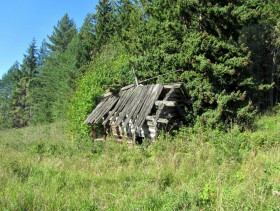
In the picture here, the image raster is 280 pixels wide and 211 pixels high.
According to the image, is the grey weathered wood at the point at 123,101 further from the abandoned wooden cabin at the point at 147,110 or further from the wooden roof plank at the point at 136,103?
the wooden roof plank at the point at 136,103

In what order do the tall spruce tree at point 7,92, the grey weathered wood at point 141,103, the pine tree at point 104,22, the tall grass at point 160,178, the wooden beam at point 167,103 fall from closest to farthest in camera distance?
the tall grass at point 160,178, the wooden beam at point 167,103, the grey weathered wood at point 141,103, the pine tree at point 104,22, the tall spruce tree at point 7,92

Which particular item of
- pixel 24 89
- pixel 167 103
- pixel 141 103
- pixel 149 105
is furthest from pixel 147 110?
pixel 24 89

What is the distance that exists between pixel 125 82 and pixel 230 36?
20.5 feet

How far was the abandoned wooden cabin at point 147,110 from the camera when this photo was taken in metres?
10.4

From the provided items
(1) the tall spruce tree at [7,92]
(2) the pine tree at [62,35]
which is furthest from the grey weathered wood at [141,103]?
(1) the tall spruce tree at [7,92]

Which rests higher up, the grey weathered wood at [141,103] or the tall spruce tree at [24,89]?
the tall spruce tree at [24,89]

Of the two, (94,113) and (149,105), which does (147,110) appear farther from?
(94,113)

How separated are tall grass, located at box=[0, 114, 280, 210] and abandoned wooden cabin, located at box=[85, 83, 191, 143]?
1.15 metres

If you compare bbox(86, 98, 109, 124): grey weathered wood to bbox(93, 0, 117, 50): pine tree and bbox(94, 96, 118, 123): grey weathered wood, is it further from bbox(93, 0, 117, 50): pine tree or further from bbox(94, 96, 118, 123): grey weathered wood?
bbox(93, 0, 117, 50): pine tree

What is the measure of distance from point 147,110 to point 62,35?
46.7 metres

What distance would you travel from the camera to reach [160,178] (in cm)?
577

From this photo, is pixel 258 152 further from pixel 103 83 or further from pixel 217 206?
pixel 103 83

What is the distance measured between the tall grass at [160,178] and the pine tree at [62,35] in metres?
45.1

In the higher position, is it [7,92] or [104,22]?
[104,22]
